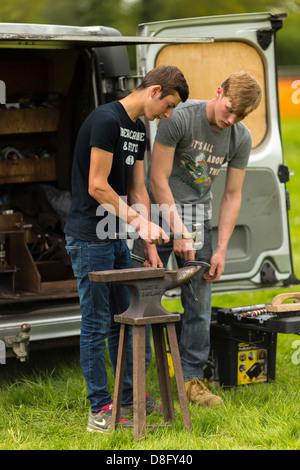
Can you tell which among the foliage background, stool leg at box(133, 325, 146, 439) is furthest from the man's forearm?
the foliage background

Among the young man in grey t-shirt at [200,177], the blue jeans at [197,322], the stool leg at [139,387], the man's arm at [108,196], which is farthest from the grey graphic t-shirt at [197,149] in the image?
→ the stool leg at [139,387]

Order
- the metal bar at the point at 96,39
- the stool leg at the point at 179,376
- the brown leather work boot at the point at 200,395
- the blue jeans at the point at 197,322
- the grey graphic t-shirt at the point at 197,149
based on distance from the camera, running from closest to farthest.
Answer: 1. the stool leg at the point at 179,376
2. the metal bar at the point at 96,39
3. the grey graphic t-shirt at the point at 197,149
4. the brown leather work boot at the point at 200,395
5. the blue jeans at the point at 197,322

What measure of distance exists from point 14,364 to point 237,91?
97.1 inches

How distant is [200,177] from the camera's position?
15.6 feet

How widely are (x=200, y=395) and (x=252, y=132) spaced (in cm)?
177

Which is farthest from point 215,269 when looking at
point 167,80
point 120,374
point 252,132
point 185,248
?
point 167,80

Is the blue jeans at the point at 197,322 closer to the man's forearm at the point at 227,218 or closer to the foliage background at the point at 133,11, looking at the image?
the man's forearm at the point at 227,218

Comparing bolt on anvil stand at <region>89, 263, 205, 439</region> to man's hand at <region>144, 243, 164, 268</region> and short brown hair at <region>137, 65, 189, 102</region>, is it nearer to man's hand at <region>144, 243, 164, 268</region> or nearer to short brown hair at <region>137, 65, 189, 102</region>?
man's hand at <region>144, 243, 164, 268</region>

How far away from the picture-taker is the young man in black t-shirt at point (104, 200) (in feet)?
13.4

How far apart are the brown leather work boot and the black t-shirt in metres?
1.22

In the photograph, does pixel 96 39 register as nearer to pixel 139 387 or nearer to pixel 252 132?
pixel 252 132

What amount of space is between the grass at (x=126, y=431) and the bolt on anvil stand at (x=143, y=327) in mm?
122

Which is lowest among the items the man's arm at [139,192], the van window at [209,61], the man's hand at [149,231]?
the man's hand at [149,231]
